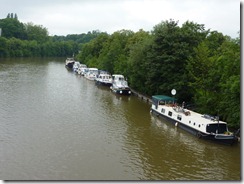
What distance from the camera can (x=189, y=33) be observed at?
44.8m

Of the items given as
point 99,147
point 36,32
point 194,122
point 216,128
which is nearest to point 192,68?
point 194,122

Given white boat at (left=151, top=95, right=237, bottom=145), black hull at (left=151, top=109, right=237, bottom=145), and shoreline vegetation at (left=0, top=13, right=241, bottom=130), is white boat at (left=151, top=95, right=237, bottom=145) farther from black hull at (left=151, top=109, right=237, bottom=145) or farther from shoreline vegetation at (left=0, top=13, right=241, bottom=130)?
shoreline vegetation at (left=0, top=13, right=241, bottom=130)

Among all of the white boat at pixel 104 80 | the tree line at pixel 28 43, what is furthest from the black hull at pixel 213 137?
the tree line at pixel 28 43

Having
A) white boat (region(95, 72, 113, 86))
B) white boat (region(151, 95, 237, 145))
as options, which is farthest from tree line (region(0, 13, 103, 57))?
white boat (region(151, 95, 237, 145))

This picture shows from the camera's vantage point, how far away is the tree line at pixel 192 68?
107 feet

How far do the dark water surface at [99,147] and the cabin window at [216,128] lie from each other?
1224 mm

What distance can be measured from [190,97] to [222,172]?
20.2 metres

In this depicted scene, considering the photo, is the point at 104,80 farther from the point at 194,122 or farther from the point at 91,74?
the point at 194,122

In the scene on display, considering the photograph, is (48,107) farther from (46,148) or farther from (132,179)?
(132,179)

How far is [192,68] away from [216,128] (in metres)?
12.1

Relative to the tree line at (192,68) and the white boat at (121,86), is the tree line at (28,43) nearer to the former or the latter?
the white boat at (121,86)

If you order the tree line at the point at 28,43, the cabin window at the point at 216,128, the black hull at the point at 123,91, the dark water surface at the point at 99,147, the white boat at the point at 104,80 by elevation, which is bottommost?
the dark water surface at the point at 99,147

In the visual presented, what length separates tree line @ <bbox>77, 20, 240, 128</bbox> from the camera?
107 feet

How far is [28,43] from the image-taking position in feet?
500
